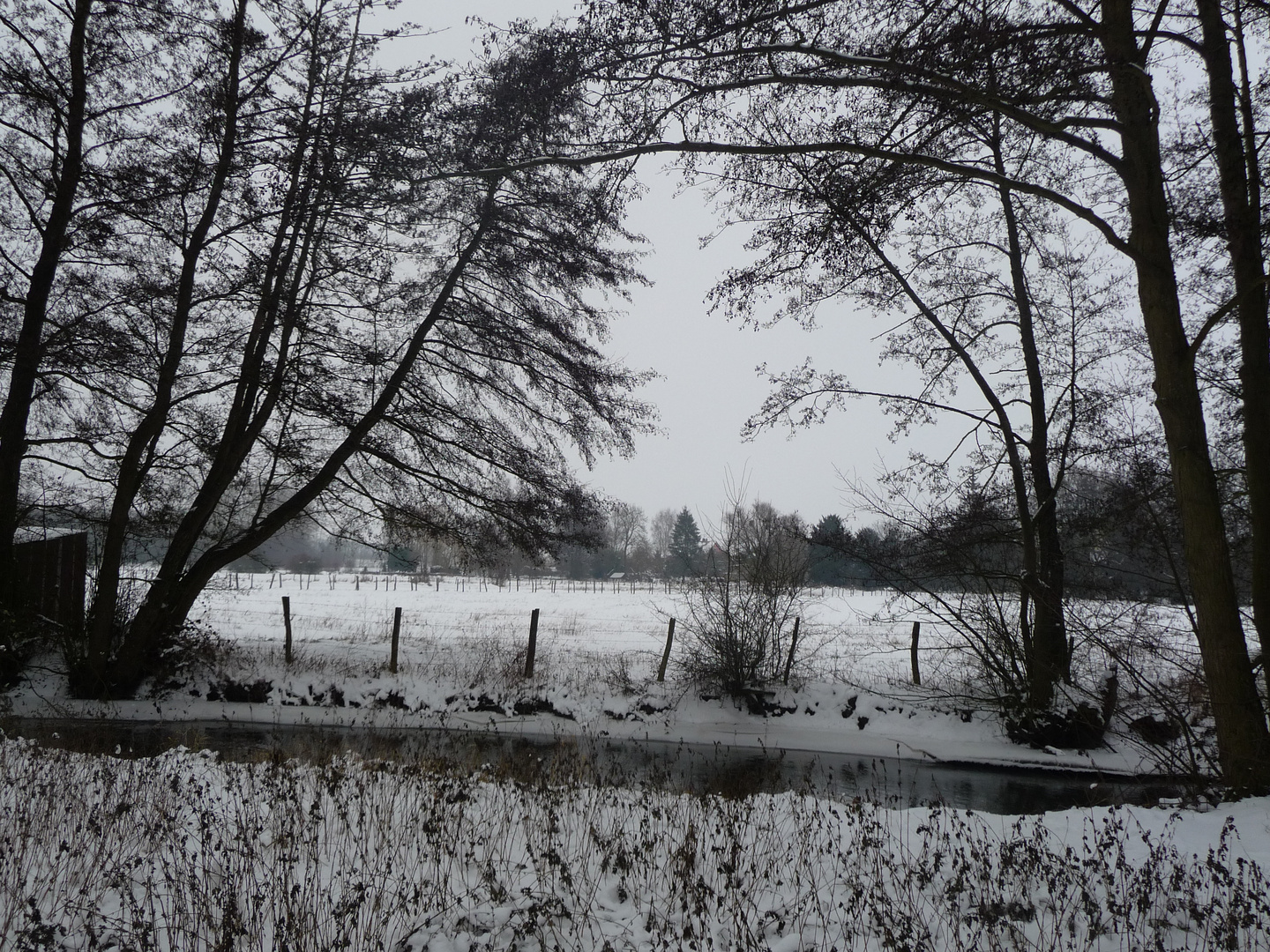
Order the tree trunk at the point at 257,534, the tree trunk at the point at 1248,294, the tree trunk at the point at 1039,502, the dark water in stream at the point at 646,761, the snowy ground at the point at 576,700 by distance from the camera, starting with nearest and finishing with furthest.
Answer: the tree trunk at the point at 1248,294
the dark water in stream at the point at 646,761
the tree trunk at the point at 1039,502
the snowy ground at the point at 576,700
the tree trunk at the point at 257,534

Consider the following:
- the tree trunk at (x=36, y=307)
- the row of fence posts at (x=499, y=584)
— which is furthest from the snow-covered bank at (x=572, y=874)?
the row of fence posts at (x=499, y=584)

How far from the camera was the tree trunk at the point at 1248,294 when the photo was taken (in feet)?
18.2

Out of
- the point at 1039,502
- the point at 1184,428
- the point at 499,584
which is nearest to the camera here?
the point at 1184,428

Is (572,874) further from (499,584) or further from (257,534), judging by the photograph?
(499,584)

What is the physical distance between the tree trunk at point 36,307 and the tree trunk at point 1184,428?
1365 centimetres

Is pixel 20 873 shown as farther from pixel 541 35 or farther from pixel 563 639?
pixel 563 639

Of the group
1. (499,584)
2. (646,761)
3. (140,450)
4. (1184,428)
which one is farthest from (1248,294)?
(499,584)

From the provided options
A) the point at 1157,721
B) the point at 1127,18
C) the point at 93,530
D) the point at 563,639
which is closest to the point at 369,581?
the point at 563,639

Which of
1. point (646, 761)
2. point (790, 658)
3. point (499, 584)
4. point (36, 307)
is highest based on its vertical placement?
point (36, 307)

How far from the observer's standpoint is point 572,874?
4.23 metres

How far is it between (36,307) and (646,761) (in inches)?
472

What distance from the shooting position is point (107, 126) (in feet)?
37.7

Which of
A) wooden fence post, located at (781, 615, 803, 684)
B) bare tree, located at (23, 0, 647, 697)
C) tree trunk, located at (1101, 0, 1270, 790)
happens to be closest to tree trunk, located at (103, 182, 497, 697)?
bare tree, located at (23, 0, 647, 697)

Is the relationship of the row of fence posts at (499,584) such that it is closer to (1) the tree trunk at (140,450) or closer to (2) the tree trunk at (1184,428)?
(1) the tree trunk at (140,450)
